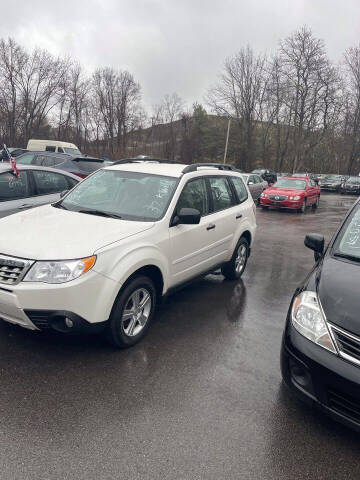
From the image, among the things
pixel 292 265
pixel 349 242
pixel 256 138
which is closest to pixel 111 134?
pixel 256 138

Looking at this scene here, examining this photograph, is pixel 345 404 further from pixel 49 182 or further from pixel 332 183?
pixel 332 183

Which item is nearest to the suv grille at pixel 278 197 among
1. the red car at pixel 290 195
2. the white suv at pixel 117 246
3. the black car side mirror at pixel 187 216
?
the red car at pixel 290 195

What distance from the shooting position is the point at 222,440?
8.00 ft

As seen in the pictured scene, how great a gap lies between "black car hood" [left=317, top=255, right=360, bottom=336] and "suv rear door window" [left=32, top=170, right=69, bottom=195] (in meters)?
4.83

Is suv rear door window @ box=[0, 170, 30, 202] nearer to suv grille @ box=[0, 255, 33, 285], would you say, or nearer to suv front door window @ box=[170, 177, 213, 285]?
suv grille @ box=[0, 255, 33, 285]

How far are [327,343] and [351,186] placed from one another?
32.7 m

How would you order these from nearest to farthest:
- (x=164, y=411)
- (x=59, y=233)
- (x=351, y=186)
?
(x=164, y=411)
(x=59, y=233)
(x=351, y=186)

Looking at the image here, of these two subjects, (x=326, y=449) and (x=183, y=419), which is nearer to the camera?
(x=326, y=449)

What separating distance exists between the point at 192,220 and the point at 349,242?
5.17 feet

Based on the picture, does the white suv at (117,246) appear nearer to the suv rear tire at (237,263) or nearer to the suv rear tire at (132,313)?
the suv rear tire at (132,313)

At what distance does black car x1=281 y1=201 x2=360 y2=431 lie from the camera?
230 cm

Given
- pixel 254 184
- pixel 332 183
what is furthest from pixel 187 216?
pixel 332 183

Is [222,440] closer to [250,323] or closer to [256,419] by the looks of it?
[256,419]

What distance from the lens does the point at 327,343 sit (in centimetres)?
242
